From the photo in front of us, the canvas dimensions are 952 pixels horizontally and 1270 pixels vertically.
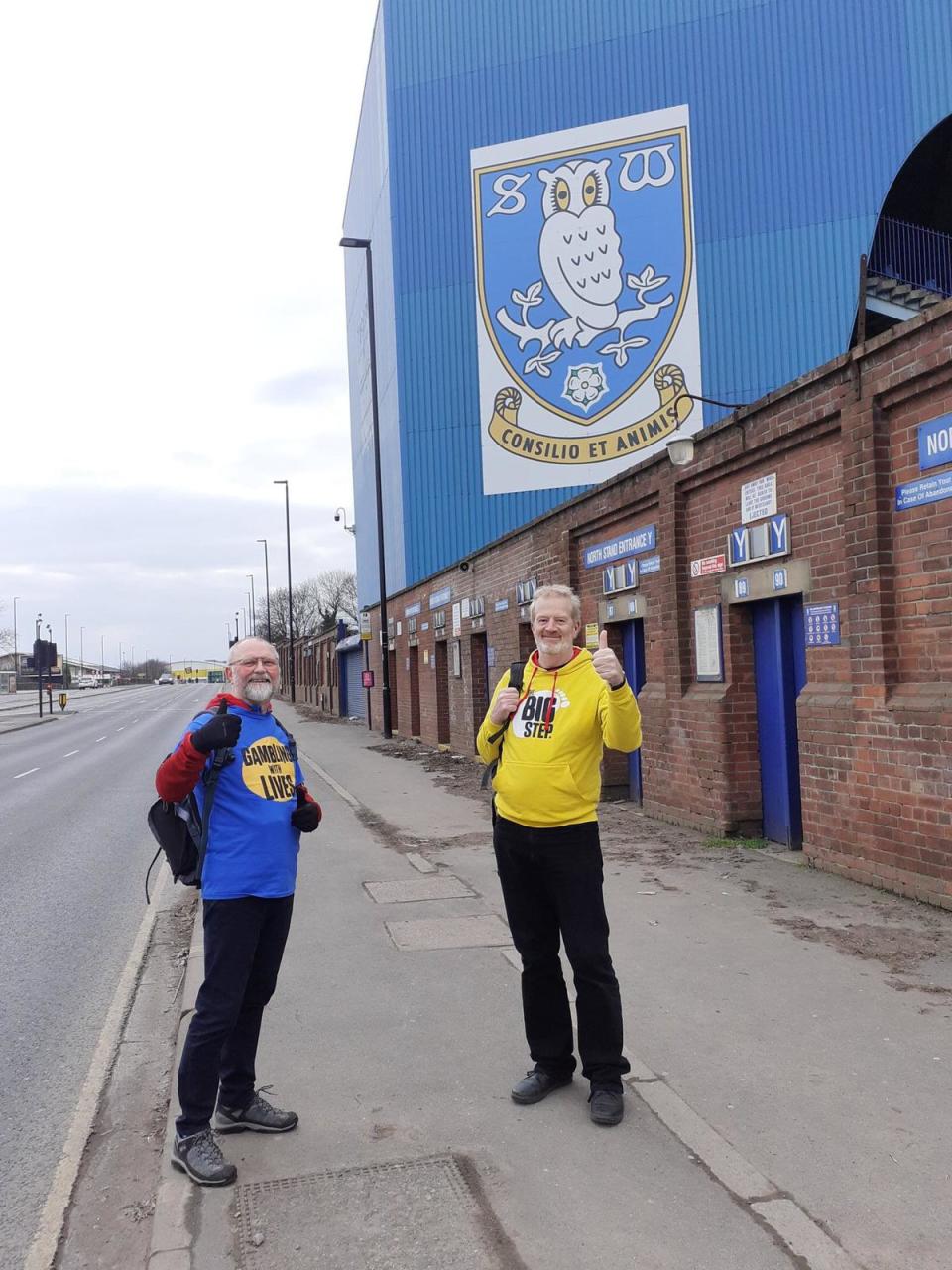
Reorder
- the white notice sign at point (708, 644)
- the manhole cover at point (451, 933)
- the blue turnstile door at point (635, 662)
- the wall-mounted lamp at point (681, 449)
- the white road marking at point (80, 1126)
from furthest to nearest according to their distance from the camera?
1. the blue turnstile door at point (635, 662)
2. the white notice sign at point (708, 644)
3. the wall-mounted lamp at point (681, 449)
4. the manhole cover at point (451, 933)
5. the white road marking at point (80, 1126)

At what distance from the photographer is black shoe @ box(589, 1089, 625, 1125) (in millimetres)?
3641

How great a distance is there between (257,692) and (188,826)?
527 millimetres

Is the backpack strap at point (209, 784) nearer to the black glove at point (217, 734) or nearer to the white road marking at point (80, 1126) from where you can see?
the black glove at point (217, 734)

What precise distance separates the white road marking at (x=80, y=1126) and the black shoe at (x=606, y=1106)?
1.82 meters

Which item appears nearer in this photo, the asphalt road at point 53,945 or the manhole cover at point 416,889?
the asphalt road at point 53,945

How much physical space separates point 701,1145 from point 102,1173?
209cm

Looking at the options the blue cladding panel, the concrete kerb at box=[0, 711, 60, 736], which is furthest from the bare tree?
the blue cladding panel

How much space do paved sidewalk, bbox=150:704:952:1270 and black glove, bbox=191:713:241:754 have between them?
1444mm

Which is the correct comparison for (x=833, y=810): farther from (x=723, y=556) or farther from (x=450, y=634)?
(x=450, y=634)

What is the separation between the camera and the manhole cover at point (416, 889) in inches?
299

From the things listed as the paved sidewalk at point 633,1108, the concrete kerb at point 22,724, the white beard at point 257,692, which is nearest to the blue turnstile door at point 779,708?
the paved sidewalk at point 633,1108

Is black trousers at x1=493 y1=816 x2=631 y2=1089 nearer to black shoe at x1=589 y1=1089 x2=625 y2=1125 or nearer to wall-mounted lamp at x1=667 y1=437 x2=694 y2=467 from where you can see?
black shoe at x1=589 y1=1089 x2=625 y2=1125

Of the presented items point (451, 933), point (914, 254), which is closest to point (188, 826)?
point (451, 933)

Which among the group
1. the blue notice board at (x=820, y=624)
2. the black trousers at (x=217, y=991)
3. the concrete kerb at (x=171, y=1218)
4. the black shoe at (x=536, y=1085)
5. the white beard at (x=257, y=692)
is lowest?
the concrete kerb at (x=171, y=1218)
